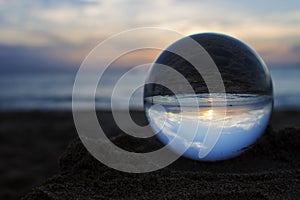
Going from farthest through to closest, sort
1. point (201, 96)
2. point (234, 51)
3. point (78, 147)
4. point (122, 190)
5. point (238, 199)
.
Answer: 1. point (78, 147)
2. point (234, 51)
3. point (201, 96)
4. point (122, 190)
5. point (238, 199)

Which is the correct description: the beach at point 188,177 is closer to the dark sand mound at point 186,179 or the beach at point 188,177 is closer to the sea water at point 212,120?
the dark sand mound at point 186,179

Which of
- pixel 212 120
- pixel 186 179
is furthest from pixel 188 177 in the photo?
pixel 212 120

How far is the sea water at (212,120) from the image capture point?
2684mm

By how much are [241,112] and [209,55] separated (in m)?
0.55

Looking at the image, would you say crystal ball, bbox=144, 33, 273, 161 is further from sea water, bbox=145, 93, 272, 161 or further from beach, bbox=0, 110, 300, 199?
beach, bbox=0, 110, 300, 199

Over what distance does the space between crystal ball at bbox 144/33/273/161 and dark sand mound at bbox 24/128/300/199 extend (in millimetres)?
215

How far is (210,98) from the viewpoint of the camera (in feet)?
8.77

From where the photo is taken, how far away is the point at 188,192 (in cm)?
241

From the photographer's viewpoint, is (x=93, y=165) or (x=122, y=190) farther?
(x=93, y=165)

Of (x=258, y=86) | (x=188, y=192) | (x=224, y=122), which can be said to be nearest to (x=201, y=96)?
(x=224, y=122)

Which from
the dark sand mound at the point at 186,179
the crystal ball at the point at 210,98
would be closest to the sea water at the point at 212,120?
the crystal ball at the point at 210,98

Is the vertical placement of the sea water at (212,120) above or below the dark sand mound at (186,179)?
above

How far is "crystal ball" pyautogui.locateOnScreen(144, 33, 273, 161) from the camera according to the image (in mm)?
2695

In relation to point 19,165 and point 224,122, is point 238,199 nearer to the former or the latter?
point 224,122
